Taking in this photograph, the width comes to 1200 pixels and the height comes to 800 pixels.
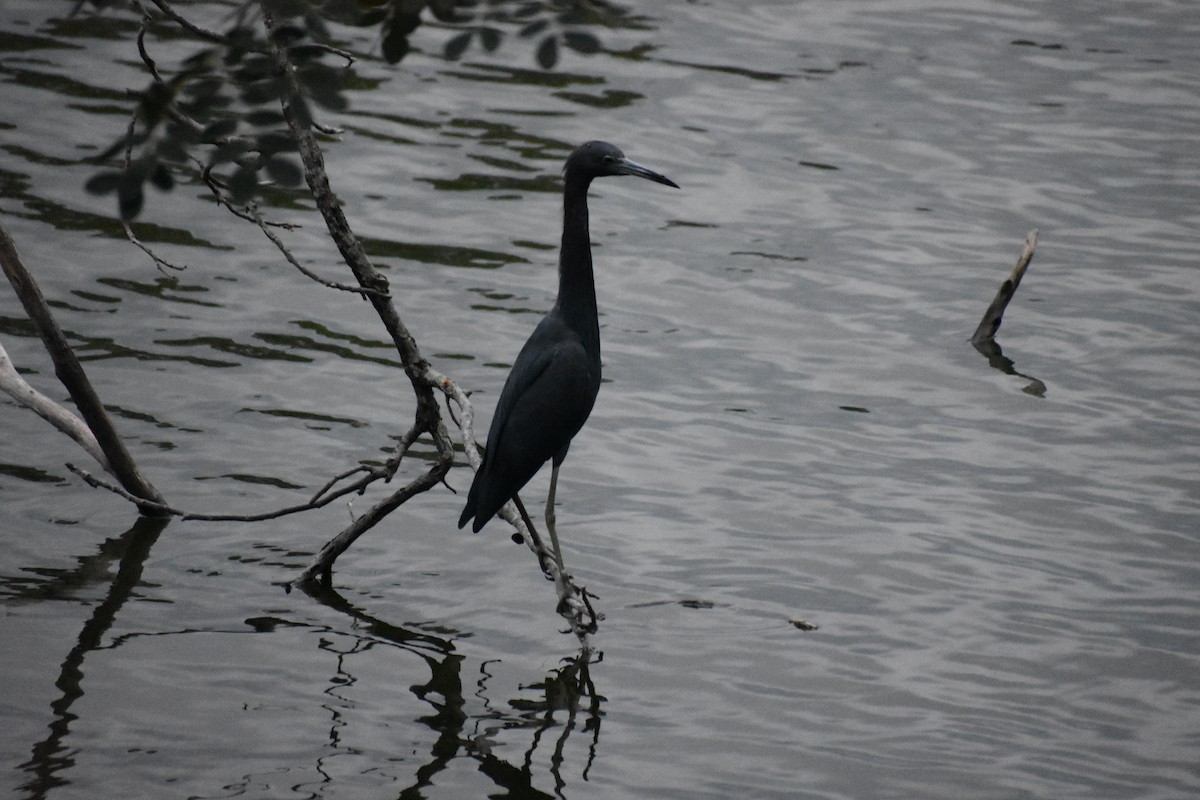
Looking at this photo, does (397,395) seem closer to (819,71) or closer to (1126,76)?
(819,71)

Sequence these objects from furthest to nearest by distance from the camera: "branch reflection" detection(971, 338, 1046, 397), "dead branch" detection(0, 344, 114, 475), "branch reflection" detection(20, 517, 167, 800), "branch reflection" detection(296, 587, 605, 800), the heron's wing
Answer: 1. "branch reflection" detection(971, 338, 1046, 397)
2. "dead branch" detection(0, 344, 114, 475)
3. the heron's wing
4. "branch reflection" detection(296, 587, 605, 800)
5. "branch reflection" detection(20, 517, 167, 800)

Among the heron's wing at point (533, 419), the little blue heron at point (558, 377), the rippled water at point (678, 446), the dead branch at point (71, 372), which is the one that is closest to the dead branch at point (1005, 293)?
the rippled water at point (678, 446)

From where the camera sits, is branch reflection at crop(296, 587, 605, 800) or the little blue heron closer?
branch reflection at crop(296, 587, 605, 800)

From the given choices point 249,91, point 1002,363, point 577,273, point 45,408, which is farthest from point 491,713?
point 1002,363

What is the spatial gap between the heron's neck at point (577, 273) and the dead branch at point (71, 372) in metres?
1.99

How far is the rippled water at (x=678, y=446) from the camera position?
530 cm

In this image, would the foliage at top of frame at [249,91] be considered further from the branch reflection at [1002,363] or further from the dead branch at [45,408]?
the branch reflection at [1002,363]

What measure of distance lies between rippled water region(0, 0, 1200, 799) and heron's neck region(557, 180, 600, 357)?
1.32m

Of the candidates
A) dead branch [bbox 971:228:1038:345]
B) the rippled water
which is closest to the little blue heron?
the rippled water

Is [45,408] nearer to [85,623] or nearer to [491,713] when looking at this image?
[85,623]

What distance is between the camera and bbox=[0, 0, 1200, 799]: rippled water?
5.30m

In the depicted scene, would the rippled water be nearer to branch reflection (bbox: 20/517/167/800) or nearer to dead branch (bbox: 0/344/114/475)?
branch reflection (bbox: 20/517/167/800)

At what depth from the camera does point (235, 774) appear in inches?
193

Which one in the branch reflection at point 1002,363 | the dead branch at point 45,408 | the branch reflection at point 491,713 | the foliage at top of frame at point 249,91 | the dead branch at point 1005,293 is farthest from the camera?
the dead branch at point 1005,293
